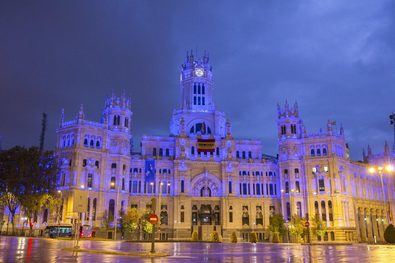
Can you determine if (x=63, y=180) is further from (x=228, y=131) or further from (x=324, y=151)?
(x=324, y=151)

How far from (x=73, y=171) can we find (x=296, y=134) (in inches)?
2292

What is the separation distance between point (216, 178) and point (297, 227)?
2805 centimetres

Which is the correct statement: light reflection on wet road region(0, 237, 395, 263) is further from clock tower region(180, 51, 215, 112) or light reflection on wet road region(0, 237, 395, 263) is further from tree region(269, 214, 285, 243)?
clock tower region(180, 51, 215, 112)

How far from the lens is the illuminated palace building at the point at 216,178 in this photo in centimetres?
9762

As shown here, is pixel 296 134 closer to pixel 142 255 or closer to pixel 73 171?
pixel 73 171

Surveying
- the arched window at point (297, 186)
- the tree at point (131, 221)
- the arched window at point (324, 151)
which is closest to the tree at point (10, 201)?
the tree at point (131, 221)

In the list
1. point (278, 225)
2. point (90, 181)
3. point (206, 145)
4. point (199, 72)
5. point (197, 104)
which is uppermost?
point (199, 72)

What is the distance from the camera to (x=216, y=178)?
10938 cm

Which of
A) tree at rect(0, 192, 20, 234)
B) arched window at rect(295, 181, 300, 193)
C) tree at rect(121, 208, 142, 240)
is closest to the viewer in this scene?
tree at rect(0, 192, 20, 234)

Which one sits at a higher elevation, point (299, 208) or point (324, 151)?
point (324, 151)

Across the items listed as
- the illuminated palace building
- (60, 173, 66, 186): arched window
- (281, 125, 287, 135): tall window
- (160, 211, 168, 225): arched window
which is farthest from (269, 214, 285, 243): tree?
(60, 173, 66, 186): arched window

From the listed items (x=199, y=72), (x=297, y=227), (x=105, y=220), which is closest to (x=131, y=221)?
(x=105, y=220)

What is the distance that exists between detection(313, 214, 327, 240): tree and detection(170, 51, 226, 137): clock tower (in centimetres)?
3835

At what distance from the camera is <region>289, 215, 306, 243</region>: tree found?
87656 millimetres
